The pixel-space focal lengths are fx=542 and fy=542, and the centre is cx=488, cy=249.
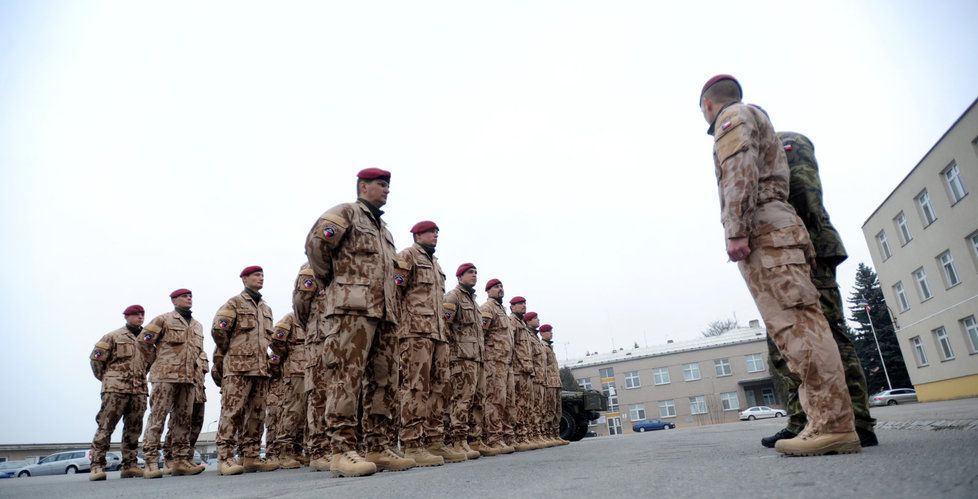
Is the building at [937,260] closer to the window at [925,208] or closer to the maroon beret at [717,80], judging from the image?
the window at [925,208]

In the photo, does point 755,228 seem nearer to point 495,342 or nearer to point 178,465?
point 495,342

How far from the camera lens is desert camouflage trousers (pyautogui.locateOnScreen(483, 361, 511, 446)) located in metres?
7.64

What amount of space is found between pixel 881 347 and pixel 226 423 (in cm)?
4774

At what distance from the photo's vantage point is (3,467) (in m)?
28.1

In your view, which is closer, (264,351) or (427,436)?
(427,436)

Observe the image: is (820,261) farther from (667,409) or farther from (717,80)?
(667,409)

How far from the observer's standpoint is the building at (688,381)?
4716cm

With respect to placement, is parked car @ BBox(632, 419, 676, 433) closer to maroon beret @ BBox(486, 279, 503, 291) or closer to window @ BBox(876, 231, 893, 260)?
window @ BBox(876, 231, 893, 260)

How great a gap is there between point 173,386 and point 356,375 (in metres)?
4.61

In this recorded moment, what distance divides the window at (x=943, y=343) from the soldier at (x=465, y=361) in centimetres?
2351

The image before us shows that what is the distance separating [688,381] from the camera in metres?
48.8

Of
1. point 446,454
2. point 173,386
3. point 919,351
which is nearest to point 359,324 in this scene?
point 446,454

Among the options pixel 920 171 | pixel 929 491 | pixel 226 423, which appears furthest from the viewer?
pixel 920 171

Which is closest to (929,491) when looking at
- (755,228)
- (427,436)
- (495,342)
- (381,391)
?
(755,228)
